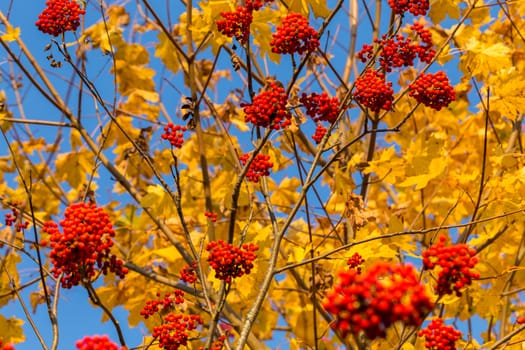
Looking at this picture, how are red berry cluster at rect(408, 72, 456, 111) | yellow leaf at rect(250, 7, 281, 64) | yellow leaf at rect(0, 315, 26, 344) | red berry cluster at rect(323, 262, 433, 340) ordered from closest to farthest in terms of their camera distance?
red berry cluster at rect(323, 262, 433, 340), red berry cluster at rect(408, 72, 456, 111), yellow leaf at rect(250, 7, 281, 64), yellow leaf at rect(0, 315, 26, 344)

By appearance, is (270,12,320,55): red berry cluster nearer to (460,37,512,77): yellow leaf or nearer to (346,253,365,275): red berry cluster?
(346,253,365,275): red berry cluster

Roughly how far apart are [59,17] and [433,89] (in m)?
2.12

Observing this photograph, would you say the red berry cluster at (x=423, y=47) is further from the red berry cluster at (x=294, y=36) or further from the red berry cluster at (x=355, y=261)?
the red berry cluster at (x=355, y=261)

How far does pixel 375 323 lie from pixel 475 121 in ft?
17.4

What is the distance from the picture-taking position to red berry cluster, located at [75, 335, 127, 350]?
82.0 inches

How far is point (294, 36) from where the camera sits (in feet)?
11.0

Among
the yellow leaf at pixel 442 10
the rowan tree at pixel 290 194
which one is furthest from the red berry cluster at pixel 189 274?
the yellow leaf at pixel 442 10

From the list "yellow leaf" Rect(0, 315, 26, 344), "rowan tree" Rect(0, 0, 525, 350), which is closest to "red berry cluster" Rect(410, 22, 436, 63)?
"rowan tree" Rect(0, 0, 525, 350)

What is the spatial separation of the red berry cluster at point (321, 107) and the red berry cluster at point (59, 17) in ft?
4.53

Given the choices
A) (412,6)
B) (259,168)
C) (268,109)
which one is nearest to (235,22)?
(268,109)

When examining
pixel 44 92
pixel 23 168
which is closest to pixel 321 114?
pixel 44 92

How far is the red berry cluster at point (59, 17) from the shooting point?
387 centimetres

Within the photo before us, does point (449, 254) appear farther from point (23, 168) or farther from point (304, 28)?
point (23, 168)

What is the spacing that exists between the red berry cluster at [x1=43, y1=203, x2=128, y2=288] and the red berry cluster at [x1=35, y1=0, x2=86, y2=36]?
60.1 inches
